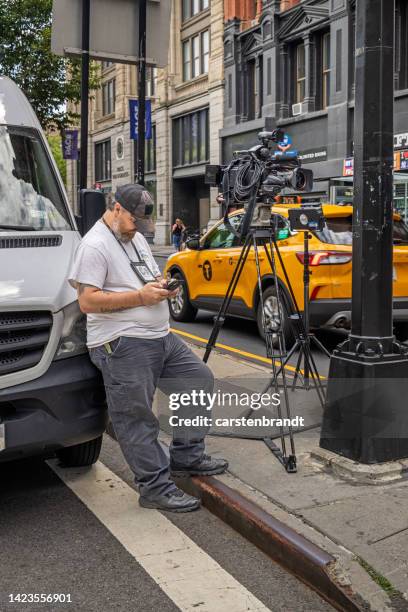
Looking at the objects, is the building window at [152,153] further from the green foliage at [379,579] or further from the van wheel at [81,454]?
the green foliage at [379,579]

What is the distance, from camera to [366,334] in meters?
4.54

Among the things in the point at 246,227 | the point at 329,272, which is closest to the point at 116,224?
the point at 246,227

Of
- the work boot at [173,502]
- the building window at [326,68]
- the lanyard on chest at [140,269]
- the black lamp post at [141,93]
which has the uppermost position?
the building window at [326,68]

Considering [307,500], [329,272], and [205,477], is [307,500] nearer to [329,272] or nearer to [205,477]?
[205,477]

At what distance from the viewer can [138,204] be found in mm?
4047

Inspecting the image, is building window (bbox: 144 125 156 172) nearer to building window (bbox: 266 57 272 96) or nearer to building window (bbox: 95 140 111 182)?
building window (bbox: 95 140 111 182)

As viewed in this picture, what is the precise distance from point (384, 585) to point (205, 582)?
0.82 meters

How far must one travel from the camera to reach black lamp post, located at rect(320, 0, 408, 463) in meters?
4.42

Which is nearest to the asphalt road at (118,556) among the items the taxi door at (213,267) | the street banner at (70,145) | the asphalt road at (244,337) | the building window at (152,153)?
the asphalt road at (244,337)

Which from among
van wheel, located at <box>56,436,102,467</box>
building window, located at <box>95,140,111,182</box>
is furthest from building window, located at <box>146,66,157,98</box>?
van wheel, located at <box>56,436,102,467</box>

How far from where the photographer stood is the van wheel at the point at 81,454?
188 inches
